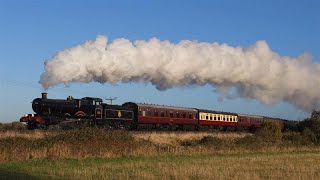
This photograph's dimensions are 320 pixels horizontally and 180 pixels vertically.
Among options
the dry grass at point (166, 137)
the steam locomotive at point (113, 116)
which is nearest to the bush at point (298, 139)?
the steam locomotive at point (113, 116)

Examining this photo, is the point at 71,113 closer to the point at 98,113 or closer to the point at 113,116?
the point at 98,113

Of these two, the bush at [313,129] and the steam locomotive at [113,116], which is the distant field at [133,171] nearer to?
the steam locomotive at [113,116]

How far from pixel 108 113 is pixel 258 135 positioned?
1665 cm

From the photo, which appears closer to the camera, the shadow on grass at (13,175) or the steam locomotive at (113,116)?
the shadow on grass at (13,175)

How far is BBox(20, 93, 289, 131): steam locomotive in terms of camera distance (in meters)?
43.8

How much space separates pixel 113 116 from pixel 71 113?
15.9 feet

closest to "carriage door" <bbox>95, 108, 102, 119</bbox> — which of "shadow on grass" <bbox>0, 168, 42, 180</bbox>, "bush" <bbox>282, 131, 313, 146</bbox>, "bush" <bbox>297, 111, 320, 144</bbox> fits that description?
"bush" <bbox>282, 131, 313, 146</bbox>

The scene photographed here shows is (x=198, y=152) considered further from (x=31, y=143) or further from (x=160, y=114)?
(x=160, y=114)

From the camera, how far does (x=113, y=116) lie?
4869 centimetres

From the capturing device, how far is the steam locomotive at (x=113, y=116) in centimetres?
4384

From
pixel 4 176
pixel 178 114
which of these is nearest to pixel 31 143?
pixel 4 176

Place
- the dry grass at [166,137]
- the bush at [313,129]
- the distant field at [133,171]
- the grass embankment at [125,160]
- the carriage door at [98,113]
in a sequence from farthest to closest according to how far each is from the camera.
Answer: the bush at [313,129], the carriage door at [98,113], the dry grass at [166,137], the grass embankment at [125,160], the distant field at [133,171]

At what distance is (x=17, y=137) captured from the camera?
30359 mm

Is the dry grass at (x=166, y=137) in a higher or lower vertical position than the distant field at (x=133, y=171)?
higher
